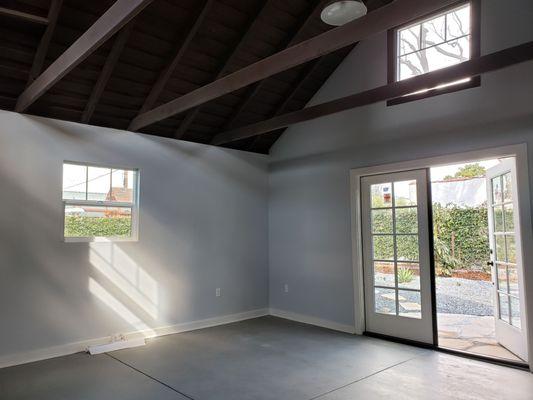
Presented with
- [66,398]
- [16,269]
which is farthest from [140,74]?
[66,398]

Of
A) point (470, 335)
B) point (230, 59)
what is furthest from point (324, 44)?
point (470, 335)

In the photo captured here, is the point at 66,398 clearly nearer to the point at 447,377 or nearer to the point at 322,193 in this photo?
the point at 447,377

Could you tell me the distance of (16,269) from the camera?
4035 millimetres

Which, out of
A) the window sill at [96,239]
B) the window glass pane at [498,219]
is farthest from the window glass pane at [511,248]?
the window sill at [96,239]

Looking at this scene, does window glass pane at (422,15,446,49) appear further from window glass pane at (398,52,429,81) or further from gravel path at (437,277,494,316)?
gravel path at (437,277,494,316)

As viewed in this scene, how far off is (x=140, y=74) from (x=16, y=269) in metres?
2.51

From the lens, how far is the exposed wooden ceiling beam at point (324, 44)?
94.5 inches

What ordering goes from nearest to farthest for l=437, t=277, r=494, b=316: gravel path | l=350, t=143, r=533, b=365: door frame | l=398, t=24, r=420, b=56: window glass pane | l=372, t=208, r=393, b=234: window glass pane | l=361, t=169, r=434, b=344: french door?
l=350, t=143, r=533, b=365: door frame → l=361, t=169, r=434, b=344: french door → l=398, t=24, r=420, b=56: window glass pane → l=372, t=208, r=393, b=234: window glass pane → l=437, t=277, r=494, b=316: gravel path

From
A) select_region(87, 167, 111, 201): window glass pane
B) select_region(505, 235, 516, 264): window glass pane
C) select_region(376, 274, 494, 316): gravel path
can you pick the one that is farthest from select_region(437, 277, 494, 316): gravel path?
select_region(87, 167, 111, 201): window glass pane

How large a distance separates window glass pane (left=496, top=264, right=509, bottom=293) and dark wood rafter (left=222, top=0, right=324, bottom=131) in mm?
3567

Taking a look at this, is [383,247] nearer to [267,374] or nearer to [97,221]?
[267,374]

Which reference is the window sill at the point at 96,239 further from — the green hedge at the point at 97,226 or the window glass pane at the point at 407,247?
the window glass pane at the point at 407,247

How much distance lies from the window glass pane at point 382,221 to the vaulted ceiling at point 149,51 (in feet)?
7.13

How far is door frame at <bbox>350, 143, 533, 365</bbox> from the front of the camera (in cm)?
377
